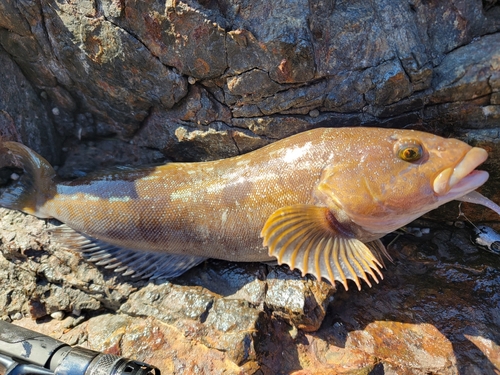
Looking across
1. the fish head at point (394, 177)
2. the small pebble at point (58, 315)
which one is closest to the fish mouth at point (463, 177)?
the fish head at point (394, 177)

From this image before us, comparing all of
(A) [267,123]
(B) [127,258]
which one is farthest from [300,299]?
(B) [127,258]

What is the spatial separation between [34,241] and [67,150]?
117cm

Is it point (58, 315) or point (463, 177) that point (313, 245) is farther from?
point (58, 315)

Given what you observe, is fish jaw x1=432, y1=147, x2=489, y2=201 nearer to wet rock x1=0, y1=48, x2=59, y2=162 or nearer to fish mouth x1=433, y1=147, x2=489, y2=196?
fish mouth x1=433, y1=147, x2=489, y2=196

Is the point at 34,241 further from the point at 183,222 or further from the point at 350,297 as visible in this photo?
the point at 350,297

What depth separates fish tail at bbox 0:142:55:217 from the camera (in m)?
3.75

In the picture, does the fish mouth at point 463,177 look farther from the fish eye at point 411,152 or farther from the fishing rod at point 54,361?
the fishing rod at point 54,361

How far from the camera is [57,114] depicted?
418 centimetres

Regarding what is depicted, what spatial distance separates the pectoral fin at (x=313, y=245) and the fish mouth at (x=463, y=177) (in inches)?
30.1

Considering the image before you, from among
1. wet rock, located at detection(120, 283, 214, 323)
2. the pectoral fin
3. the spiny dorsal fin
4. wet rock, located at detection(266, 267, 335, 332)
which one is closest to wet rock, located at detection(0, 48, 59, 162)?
the spiny dorsal fin

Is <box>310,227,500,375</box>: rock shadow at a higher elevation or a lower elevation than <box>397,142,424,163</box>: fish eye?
lower

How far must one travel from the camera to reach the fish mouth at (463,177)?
8.67ft

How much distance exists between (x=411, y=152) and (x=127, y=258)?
285 cm

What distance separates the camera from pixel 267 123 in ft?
11.4
